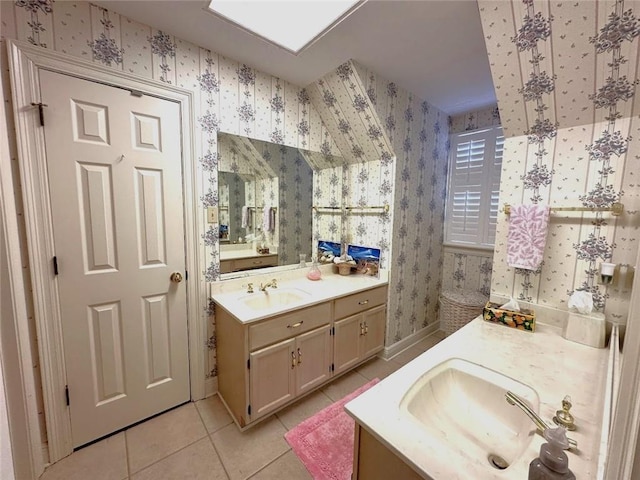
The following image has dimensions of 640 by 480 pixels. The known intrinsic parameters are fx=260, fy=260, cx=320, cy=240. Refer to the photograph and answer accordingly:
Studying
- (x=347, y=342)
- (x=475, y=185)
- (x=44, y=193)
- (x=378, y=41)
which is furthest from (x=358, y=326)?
(x=44, y=193)

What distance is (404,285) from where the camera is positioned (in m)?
2.57

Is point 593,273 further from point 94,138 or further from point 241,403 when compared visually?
point 94,138

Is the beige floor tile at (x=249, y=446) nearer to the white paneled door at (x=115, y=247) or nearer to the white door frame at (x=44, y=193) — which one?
the white paneled door at (x=115, y=247)

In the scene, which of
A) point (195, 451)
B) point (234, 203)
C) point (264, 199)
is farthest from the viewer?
point (264, 199)

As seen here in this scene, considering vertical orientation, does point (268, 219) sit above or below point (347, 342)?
A: above

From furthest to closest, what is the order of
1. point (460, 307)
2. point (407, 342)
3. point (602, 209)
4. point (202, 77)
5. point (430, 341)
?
point (430, 341) → point (407, 342) → point (460, 307) → point (202, 77) → point (602, 209)

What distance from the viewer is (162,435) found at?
1617 millimetres

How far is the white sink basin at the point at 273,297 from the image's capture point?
195 cm

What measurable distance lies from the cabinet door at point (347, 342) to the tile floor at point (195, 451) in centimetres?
33

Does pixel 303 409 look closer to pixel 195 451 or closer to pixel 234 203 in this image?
pixel 195 451

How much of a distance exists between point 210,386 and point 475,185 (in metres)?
3.06

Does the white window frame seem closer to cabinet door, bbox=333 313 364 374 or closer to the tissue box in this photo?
the tissue box

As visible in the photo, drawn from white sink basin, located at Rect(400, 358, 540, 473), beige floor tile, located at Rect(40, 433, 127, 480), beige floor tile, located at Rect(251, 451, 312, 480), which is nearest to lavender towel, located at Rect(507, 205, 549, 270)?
white sink basin, located at Rect(400, 358, 540, 473)

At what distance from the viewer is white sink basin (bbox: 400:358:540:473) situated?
87cm
